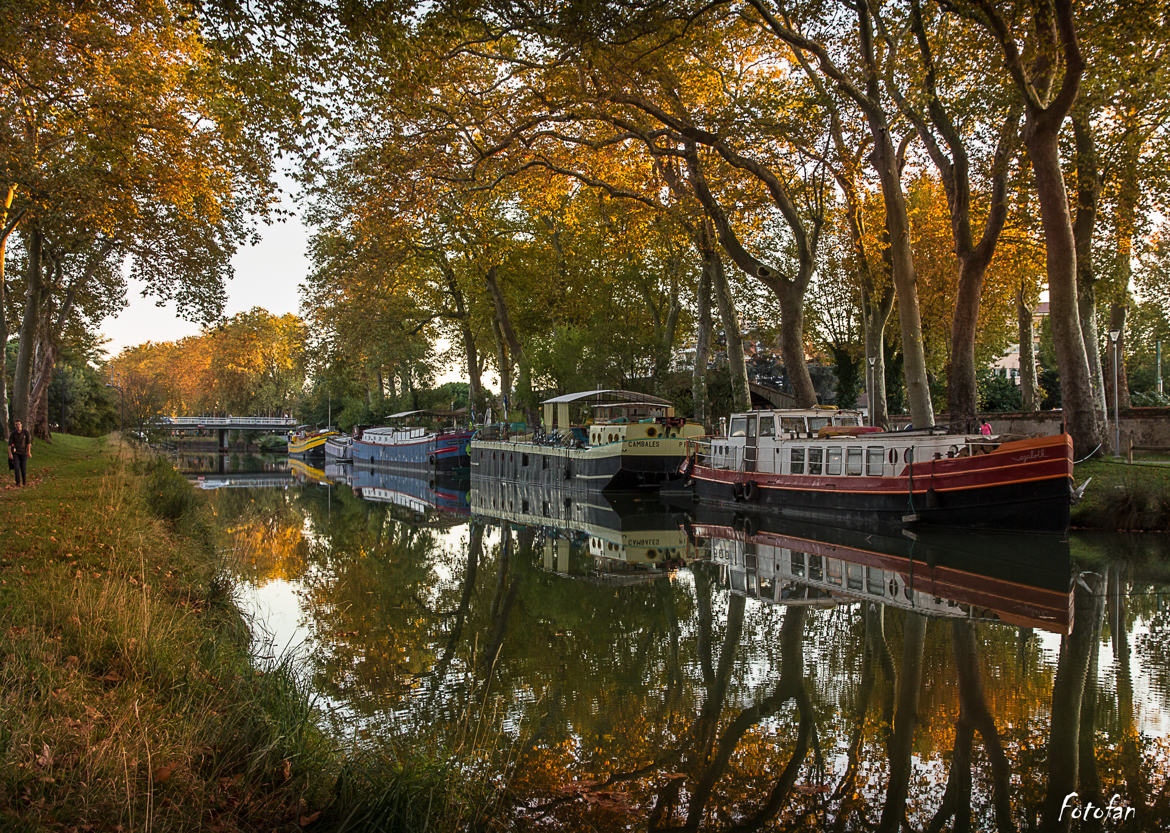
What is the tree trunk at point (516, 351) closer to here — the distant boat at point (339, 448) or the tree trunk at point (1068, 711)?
the distant boat at point (339, 448)

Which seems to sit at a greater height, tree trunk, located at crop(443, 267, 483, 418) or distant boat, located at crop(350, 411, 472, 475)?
tree trunk, located at crop(443, 267, 483, 418)

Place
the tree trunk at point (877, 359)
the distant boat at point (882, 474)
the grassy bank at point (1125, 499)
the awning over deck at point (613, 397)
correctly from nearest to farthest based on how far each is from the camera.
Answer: the grassy bank at point (1125, 499), the distant boat at point (882, 474), the tree trunk at point (877, 359), the awning over deck at point (613, 397)

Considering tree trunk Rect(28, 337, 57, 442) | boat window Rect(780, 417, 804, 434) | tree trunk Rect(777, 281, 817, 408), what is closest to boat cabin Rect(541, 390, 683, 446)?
tree trunk Rect(777, 281, 817, 408)

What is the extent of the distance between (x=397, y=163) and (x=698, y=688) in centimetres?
1675

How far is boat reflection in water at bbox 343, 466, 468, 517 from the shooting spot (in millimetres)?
31653

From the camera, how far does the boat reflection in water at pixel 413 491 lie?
31.7 m

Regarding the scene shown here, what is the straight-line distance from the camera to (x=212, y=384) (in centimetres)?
9581

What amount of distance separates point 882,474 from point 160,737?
18.5 metres

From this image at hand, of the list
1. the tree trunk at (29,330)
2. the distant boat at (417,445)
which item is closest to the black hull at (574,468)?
the distant boat at (417,445)

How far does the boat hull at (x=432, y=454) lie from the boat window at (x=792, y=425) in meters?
28.6

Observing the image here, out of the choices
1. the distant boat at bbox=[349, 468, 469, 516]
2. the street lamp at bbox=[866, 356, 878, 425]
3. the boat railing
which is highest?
the street lamp at bbox=[866, 356, 878, 425]

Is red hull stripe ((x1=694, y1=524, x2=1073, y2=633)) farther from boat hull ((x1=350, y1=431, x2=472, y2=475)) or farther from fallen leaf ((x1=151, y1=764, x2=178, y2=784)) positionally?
boat hull ((x1=350, y1=431, x2=472, y2=475))

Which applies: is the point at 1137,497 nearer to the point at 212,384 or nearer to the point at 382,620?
the point at 382,620

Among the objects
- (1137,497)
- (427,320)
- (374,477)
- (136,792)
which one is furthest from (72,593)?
(374,477)
